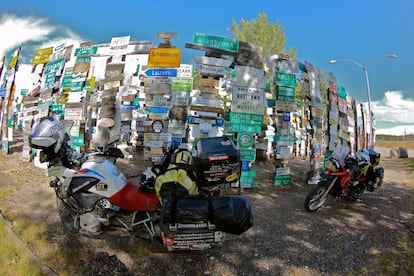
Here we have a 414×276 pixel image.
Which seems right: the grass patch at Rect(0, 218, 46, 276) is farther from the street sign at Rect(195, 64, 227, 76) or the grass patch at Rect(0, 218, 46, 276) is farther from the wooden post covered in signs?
the wooden post covered in signs

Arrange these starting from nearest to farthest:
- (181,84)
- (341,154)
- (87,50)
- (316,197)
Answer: (316,197) < (341,154) < (181,84) < (87,50)

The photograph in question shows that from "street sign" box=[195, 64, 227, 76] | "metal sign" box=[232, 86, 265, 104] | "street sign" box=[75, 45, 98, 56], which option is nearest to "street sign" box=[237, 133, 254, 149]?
"metal sign" box=[232, 86, 265, 104]

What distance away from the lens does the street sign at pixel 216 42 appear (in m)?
6.96

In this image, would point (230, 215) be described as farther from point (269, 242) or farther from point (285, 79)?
point (285, 79)

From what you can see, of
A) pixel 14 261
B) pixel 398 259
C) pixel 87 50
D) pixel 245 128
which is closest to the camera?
pixel 14 261

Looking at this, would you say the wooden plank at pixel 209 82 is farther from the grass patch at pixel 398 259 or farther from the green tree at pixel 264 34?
the green tree at pixel 264 34

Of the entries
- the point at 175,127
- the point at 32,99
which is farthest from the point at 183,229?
the point at 32,99

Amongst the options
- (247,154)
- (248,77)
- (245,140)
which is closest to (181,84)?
(248,77)

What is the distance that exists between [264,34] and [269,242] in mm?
20009

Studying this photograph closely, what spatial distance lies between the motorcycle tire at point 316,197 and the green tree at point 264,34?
17.6 meters

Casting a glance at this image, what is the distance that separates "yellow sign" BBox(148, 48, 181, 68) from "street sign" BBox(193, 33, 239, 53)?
1.82ft

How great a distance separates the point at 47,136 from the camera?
9.83ft

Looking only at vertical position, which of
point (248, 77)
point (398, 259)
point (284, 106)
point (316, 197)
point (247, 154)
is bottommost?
point (398, 259)

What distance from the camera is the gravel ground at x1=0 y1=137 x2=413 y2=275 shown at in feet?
11.2
